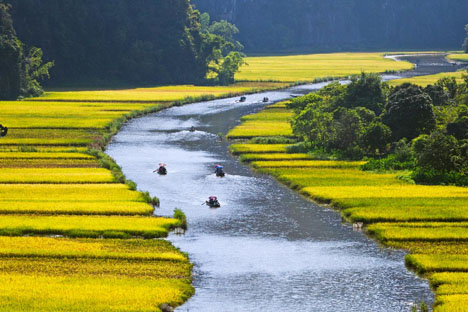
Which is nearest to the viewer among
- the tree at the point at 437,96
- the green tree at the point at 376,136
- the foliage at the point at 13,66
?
the green tree at the point at 376,136

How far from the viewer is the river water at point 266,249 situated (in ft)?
121

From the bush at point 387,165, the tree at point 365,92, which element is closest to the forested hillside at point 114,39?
the tree at point 365,92

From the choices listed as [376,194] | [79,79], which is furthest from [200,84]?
[376,194]

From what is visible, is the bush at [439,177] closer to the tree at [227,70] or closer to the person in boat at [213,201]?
the person in boat at [213,201]

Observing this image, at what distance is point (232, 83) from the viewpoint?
16362cm

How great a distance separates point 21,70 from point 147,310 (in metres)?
99.8

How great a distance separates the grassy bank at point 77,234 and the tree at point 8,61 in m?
33.8

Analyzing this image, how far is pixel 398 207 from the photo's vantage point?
177 feet

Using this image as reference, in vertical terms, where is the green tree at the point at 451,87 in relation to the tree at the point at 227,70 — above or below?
below

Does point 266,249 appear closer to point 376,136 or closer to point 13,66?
point 376,136

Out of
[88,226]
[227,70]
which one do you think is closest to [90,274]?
[88,226]

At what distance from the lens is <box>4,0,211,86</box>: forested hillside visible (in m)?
148

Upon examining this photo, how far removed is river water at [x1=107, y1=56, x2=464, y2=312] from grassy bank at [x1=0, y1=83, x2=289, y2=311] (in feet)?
5.61

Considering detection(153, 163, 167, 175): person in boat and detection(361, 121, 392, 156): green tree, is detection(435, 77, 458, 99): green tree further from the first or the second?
detection(153, 163, 167, 175): person in boat
